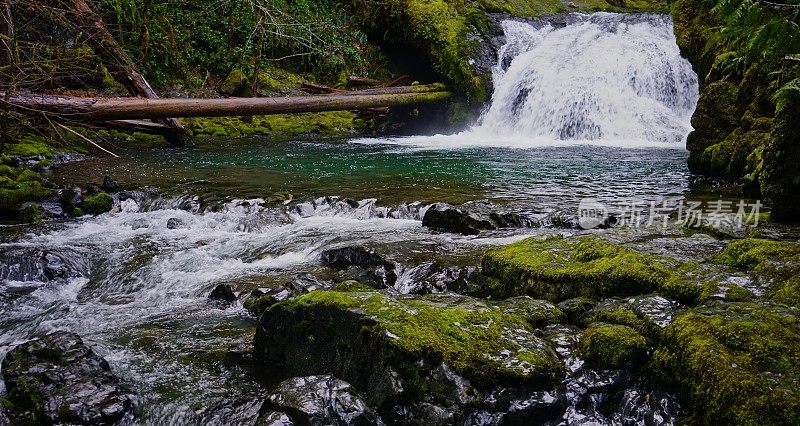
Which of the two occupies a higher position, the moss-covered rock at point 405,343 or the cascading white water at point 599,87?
the cascading white water at point 599,87

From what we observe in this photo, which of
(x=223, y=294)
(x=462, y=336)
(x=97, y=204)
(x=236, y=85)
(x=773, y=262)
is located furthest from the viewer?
(x=236, y=85)

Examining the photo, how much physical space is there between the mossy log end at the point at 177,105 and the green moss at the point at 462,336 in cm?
661

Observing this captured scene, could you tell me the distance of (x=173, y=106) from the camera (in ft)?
37.3

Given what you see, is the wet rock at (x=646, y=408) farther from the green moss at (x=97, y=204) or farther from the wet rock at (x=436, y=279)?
the green moss at (x=97, y=204)

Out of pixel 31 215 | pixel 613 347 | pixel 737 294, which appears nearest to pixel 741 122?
pixel 737 294

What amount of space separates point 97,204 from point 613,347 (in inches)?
331

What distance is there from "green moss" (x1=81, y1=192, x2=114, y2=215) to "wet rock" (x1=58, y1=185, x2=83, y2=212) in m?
0.12

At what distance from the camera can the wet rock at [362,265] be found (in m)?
6.01

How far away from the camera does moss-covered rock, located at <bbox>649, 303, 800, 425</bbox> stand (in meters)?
2.51

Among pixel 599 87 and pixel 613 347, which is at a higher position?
pixel 599 87

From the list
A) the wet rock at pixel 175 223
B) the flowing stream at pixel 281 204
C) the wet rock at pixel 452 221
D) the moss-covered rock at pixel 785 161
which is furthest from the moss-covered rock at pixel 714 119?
the wet rock at pixel 175 223

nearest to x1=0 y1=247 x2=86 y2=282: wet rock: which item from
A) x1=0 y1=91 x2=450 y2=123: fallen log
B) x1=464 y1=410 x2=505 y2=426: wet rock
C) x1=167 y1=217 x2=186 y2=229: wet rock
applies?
x1=167 y1=217 x2=186 y2=229: wet rock

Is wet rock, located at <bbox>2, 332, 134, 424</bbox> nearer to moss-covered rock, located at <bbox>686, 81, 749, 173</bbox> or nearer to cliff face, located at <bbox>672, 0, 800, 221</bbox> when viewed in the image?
cliff face, located at <bbox>672, 0, 800, 221</bbox>

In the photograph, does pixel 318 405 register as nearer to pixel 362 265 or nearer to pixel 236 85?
pixel 362 265
